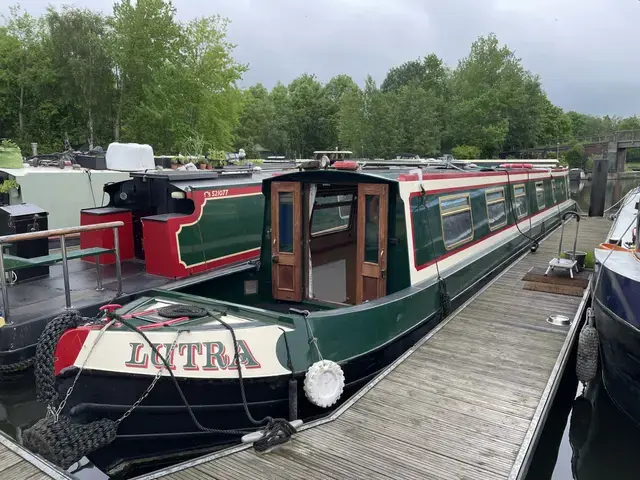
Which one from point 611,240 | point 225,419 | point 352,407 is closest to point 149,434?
point 225,419

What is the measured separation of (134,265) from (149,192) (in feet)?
3.65

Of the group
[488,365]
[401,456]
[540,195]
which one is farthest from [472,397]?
[540,195]

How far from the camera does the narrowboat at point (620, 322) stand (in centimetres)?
486

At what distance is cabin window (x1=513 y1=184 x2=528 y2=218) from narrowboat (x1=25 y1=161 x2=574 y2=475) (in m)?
2.40

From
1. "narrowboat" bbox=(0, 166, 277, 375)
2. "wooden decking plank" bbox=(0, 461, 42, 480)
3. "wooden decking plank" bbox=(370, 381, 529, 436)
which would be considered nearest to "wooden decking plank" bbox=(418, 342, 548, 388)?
"wooden decking plank" bbox=(370, 381, 529, 436)

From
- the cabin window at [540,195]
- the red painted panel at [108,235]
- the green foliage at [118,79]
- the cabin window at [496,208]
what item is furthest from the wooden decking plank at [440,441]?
the green foliage at [118,79]

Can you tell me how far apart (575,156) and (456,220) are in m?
45.1

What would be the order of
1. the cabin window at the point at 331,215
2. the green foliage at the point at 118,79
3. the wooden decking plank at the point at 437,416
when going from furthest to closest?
the green foliage at the point at 118,79 → the cabin window at the point at 331,215 → the wooden decking plank at the point at 437,416

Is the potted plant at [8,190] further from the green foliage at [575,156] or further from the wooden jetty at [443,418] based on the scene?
the green foliage at [575,156]

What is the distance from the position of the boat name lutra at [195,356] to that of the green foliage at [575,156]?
1889 inches

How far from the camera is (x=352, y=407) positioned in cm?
432

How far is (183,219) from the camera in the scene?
22.0 feet

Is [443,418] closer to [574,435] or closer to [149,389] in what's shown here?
[149,389]

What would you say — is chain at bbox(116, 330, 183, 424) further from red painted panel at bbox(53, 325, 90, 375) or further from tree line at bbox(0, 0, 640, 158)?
tree line at bbox(0, 0, 640, 158)
